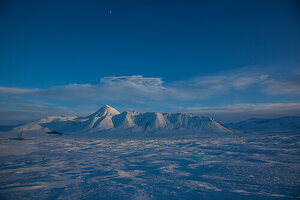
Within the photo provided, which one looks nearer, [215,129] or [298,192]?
[298,192]

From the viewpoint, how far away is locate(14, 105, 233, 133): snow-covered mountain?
57.9 meters

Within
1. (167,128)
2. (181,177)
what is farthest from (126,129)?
(181,177)

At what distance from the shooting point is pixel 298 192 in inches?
154

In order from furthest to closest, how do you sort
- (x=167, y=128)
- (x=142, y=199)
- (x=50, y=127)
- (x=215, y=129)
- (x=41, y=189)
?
(x=50, y=127), (x=167, y=128), (x=215, y=129), (x=41, y=189), (x=142, y=199)

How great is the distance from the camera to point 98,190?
14.4ft

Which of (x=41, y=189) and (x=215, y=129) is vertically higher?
(x=41, y=189)

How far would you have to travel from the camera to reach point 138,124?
6369 cm

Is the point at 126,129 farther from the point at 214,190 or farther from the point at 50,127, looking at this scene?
the point at 214,190

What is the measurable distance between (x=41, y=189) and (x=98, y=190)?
1.72 metres

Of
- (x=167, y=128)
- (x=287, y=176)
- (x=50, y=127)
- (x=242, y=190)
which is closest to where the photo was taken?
(x=242, y=190)

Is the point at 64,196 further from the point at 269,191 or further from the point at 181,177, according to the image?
the point at 269,191

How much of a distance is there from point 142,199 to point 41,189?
309 centimetres

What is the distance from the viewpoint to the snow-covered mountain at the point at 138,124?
57.9 meters

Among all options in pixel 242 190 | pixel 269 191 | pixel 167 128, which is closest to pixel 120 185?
pixel 242 190
